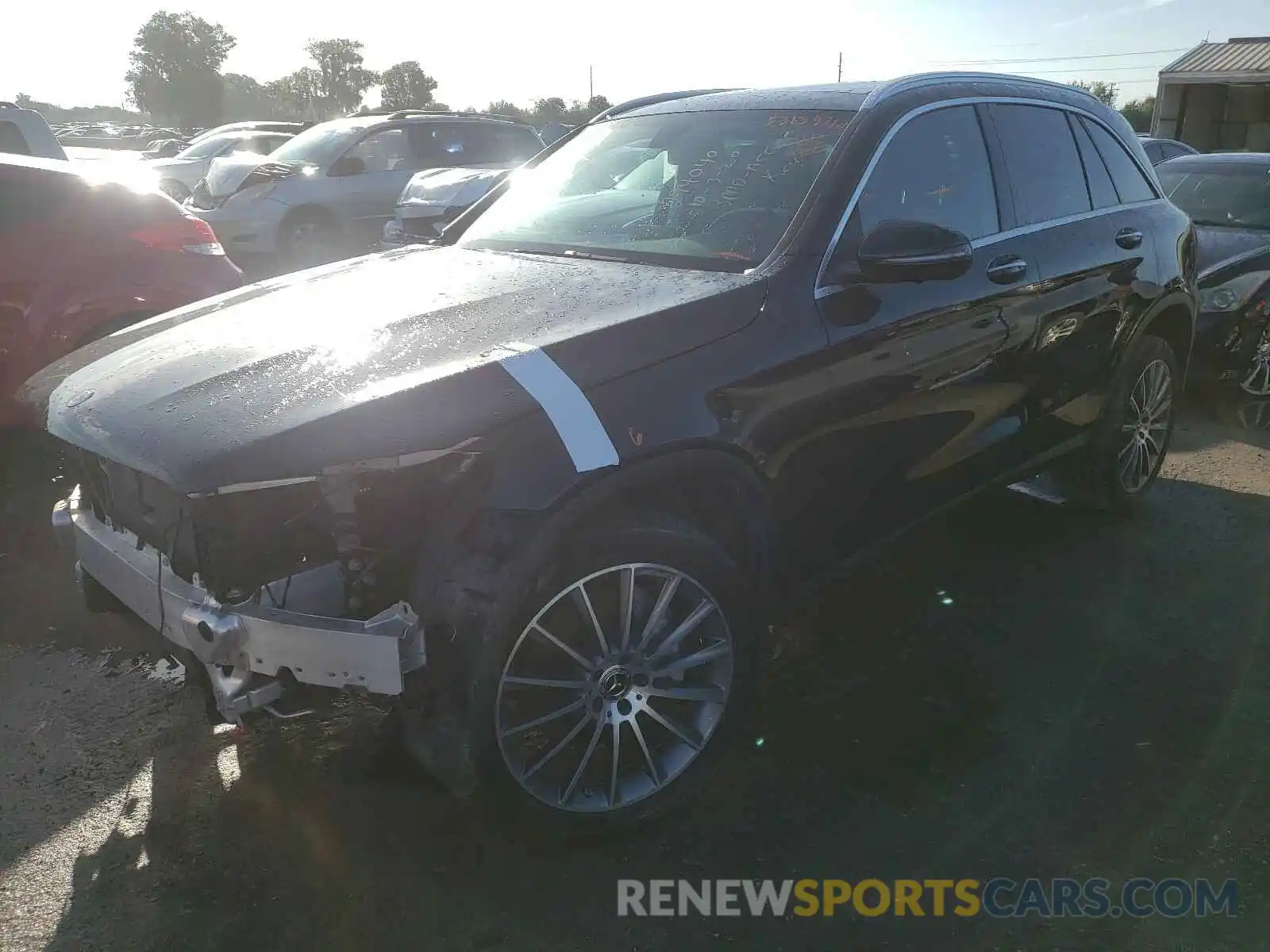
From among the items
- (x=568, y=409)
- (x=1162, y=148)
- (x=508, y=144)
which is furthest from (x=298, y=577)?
(x=1162, y=148)

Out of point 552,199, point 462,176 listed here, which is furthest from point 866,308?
point 462,176

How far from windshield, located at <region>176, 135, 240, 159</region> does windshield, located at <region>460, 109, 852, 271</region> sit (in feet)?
46.9

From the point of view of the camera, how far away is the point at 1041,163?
3.80m

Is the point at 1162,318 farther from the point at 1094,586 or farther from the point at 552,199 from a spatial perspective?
the point at 552,199

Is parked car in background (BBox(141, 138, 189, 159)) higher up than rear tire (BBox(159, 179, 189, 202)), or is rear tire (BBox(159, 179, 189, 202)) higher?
parked car in background (BBox(141, 138, 189, 159))

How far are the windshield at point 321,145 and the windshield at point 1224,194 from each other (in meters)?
8.69

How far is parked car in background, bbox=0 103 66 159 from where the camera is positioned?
27.2 ft

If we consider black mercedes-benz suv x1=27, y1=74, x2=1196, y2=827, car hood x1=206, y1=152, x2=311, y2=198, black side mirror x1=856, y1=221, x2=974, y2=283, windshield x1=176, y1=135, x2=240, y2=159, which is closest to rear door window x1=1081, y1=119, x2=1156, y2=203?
black mercedes-benz suv x1=27, y1=74, x2=1196, y2=827

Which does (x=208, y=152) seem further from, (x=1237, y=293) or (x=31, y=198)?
(x=1237, y=293)

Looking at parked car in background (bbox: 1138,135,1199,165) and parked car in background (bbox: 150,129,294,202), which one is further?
parked car in background (bbox: 1138,135,1199,165)

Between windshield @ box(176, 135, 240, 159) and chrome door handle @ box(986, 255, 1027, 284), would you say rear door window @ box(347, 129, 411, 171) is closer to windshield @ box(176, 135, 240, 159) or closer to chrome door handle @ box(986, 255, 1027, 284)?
windshield @ box(176, 135, 240, 159)

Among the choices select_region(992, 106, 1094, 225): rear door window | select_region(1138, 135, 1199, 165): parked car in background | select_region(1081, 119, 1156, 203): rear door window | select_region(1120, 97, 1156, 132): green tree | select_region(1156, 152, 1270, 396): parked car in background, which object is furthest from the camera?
select_region(1120, 97, 1156, 132): green tree

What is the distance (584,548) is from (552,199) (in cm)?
192

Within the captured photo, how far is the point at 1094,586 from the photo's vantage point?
411 centimetres
